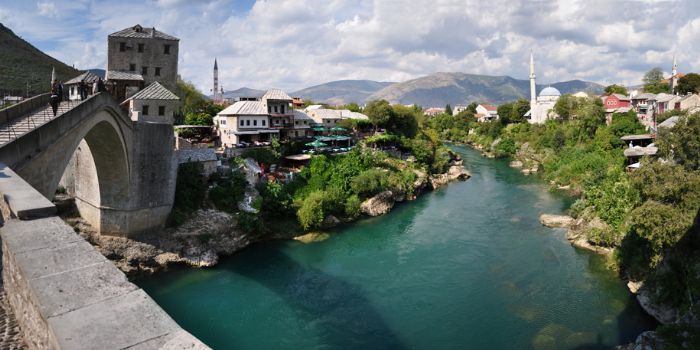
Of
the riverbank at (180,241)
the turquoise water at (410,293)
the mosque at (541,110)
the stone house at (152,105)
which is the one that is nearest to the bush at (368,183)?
the turquoise water at (410,293)

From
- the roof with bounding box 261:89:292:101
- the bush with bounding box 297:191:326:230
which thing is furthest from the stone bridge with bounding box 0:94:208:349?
the roof with bounding box 261:89:292:101

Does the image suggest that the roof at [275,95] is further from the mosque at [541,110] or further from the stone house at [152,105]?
the mosque at [541,110]

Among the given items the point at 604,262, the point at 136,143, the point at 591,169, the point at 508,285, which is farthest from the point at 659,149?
the point at 136,143

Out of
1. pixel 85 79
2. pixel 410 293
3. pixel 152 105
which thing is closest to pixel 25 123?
pixel 85 79

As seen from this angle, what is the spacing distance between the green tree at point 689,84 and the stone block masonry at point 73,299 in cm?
5603

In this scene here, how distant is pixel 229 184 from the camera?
79.2ft

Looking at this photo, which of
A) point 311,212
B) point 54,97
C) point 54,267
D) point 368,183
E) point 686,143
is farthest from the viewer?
point 368,183

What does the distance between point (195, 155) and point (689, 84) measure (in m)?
49.6

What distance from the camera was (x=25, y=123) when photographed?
11758mm

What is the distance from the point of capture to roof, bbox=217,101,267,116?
31.9m

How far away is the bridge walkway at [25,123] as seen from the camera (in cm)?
1020

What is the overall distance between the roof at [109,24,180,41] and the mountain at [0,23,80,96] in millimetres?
20223

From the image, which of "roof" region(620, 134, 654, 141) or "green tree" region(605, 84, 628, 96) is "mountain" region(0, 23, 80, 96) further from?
"green tree" region(605, 84, 628, 96)

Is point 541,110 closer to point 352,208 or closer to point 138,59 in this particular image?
point 352,208
